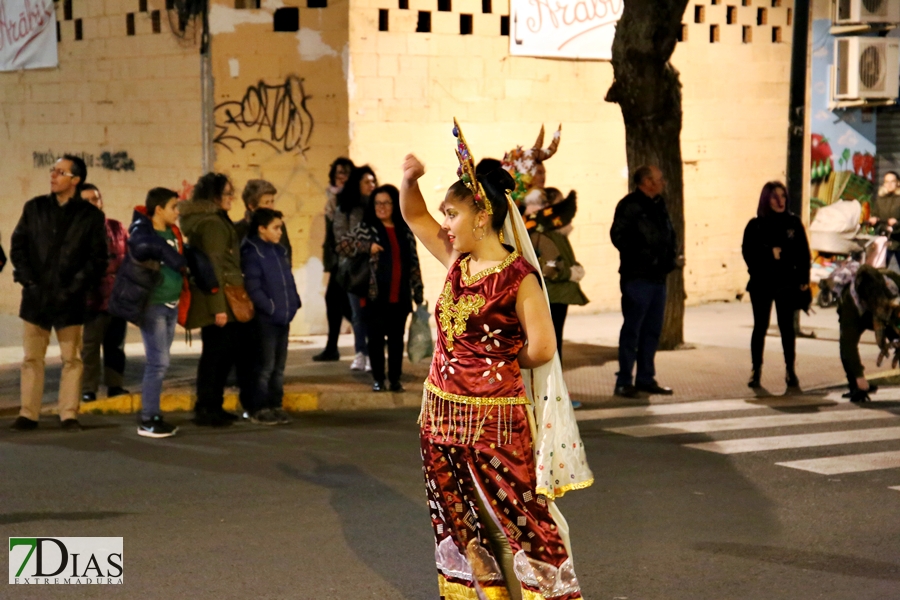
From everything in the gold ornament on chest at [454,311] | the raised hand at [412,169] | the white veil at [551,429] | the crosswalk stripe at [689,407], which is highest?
the raised hand at [412,169]

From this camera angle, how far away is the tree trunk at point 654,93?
13102 millimetres

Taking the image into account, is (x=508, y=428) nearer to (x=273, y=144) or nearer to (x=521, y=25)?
(x=273, y=144)

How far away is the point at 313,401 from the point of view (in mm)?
10930

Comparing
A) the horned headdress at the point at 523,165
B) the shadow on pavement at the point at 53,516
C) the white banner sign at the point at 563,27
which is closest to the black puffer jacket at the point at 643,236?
the horned headdress at the point at 523,165

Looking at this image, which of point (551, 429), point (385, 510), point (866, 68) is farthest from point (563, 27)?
point (551, 429)

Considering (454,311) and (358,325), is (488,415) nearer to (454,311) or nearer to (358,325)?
(454,311)

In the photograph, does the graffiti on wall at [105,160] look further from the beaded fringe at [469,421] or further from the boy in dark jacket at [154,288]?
the beaded fringe at [469,421]

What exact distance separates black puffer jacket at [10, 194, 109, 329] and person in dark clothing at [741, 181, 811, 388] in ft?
18.4

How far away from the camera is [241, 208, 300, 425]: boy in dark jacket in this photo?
9953mm

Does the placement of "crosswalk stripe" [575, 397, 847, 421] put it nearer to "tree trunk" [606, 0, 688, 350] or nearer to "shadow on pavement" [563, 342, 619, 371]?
"shadow on pavement" [563, 342, 619, 371]

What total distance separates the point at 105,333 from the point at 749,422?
17.1 feet

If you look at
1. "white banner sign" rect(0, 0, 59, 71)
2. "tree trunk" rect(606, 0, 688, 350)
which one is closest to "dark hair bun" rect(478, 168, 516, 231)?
"tree trunk" rect(606, 0, 688, 350)

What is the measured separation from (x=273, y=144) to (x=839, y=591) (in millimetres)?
9245

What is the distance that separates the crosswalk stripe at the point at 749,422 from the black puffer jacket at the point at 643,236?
1.51m
